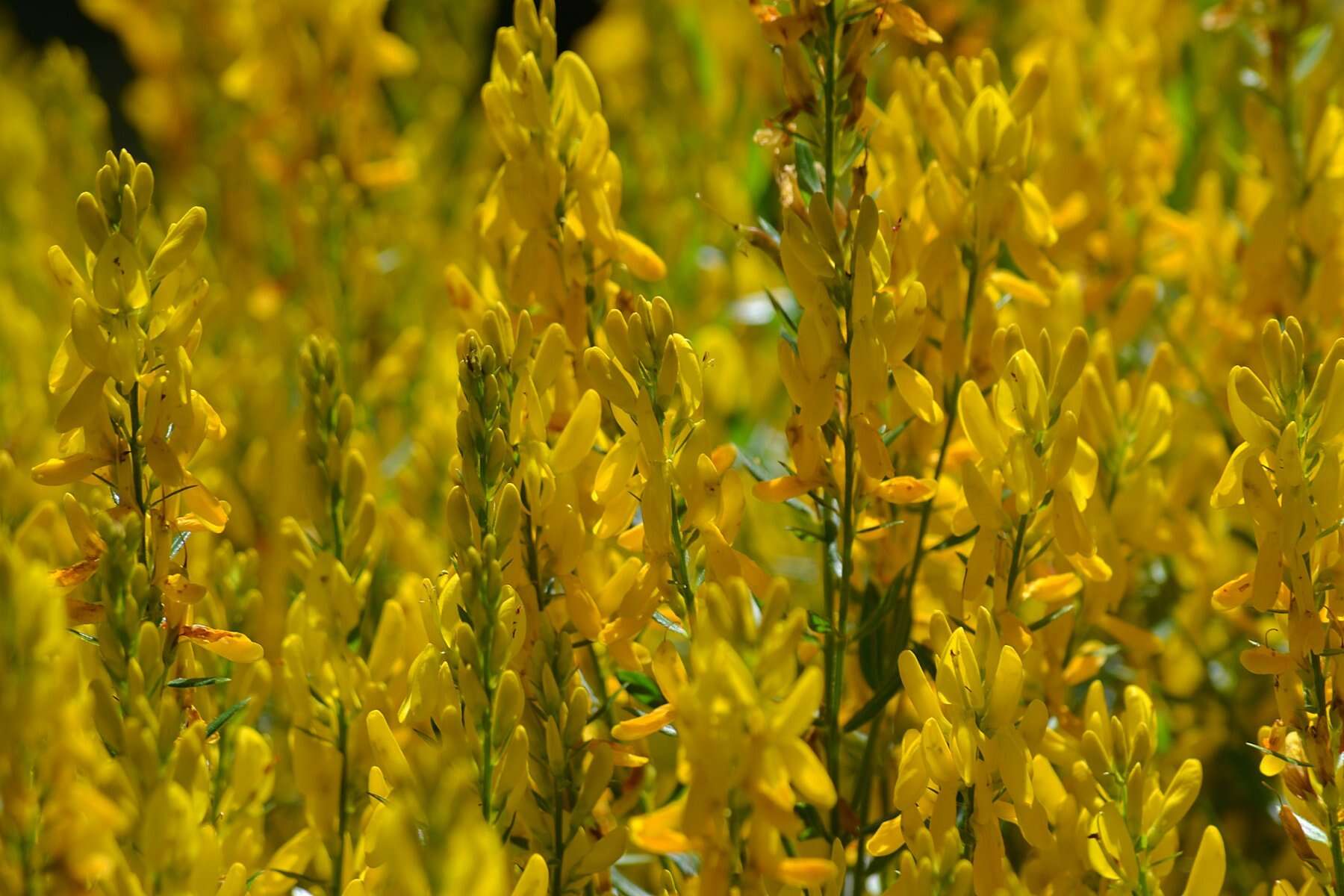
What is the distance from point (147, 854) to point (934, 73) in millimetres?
Answer: 626

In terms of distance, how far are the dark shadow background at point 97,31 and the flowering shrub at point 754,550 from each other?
8.53 feet

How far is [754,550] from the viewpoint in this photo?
3.92 feet

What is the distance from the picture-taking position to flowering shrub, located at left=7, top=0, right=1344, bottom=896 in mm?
554

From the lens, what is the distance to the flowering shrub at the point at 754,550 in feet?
1.82

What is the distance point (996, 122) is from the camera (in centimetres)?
77

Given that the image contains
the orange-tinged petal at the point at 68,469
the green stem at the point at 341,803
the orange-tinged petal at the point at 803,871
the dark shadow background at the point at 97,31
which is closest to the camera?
the orange-tinged petal at the point at 803,871

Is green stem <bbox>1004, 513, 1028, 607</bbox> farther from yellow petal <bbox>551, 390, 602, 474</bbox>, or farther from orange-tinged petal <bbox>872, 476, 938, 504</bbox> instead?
yellow petal <bbox>551, 390, 602, 474</bbox>

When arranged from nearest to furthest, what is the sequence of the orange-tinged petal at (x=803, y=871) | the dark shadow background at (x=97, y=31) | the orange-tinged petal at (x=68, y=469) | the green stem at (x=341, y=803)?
1. the orange-tinged petal at (x=803, y=871)
2. the orange-tinged petal at (x=68, y=469)
3. the green stem at (x=341, y=803)
4. the dark shadow background at (x=97, y=31)

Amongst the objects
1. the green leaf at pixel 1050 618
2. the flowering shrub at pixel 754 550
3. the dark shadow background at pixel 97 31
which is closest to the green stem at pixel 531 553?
the flowering shrub at pixel 754 550

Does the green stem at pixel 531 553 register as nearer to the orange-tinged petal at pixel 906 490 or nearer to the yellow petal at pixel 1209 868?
the orange-tinged petal at pixel 906 490

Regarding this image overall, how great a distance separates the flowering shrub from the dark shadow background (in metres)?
2.60

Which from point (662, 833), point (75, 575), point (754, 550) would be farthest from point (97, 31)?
point (662, 833)

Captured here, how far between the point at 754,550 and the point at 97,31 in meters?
3.50

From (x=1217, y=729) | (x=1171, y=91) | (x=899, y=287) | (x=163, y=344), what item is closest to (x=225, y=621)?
(x=163, y=344)
